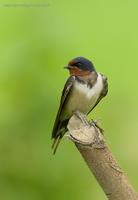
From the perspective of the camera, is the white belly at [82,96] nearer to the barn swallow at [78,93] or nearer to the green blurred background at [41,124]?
the barn swallow at [78,93]

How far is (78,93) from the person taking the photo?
10.8 feet

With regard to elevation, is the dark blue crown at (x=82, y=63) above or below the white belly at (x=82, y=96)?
above

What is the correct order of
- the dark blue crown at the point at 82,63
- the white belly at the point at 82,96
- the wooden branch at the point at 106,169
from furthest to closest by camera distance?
the white belly at the point at 82,96 < the dark blue crown at the point at 82,63 < the wooden branch at the point at 106,169

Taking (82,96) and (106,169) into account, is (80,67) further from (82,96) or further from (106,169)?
(106,169)

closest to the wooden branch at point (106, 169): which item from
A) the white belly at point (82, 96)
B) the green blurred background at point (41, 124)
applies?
the green blurred background at point (41, 124)

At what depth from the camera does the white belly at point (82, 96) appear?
129 inches

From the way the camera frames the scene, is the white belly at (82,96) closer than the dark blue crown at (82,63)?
No

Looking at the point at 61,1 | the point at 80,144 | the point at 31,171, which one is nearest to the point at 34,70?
the point at 31,171

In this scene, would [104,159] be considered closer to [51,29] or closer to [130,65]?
[51,29]

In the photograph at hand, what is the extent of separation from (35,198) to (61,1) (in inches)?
129

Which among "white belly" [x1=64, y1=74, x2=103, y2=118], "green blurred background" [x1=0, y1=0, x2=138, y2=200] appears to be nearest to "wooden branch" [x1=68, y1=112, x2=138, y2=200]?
"green blurred background" [x1=0, y1=0, x2=138, y2=200]

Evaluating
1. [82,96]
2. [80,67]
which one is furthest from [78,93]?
[80,67]

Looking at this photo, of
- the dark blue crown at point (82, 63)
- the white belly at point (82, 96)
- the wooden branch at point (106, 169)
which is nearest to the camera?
the wooden branch at point (106, 169)

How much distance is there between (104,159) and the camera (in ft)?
7.16
